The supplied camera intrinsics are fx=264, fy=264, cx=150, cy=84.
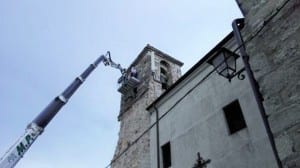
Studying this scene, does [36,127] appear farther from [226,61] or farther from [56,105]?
[226,61]

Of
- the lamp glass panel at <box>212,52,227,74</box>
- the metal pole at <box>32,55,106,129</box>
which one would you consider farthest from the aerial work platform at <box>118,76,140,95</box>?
the lamp glass panel at <box>212,52,227,74</box>

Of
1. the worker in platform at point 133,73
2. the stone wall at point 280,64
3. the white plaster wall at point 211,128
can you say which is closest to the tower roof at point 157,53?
the worker in platform at point 133,73

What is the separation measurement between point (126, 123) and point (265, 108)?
9578 mm

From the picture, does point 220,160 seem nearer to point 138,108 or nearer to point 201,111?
point 201,111

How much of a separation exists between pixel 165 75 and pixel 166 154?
6704 mm

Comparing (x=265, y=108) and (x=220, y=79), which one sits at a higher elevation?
(x=220, y=79)

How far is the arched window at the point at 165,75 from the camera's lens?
13.5 m

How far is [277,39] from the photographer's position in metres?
2.83

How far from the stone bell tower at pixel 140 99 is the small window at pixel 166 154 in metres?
0.83

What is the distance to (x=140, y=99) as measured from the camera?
11.9 m

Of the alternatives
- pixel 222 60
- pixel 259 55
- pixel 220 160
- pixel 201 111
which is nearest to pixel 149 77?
pixel 201 111

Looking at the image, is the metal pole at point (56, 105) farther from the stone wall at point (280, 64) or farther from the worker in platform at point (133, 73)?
the stone wall at point (280, 64)

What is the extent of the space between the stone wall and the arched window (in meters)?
10.1

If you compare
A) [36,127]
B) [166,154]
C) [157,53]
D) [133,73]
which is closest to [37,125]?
[36,127]
